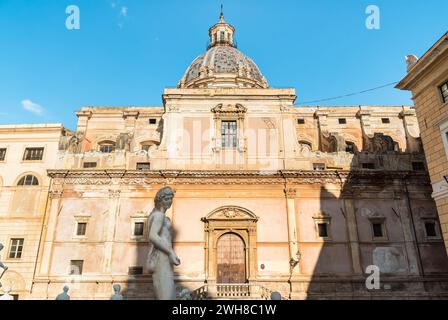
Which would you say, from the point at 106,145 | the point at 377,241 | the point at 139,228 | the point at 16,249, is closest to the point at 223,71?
the point at 106,145

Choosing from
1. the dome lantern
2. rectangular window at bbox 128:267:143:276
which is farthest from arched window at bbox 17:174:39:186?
the dome lantern

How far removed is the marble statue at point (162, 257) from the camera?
22.0 ft

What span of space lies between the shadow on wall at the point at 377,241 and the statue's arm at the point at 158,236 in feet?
57.9

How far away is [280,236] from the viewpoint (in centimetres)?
2373

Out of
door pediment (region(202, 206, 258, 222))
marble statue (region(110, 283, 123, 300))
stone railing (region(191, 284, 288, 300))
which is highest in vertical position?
door pediment (region(202, 206, 258, 222))

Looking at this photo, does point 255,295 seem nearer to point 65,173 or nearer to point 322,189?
point 322,189

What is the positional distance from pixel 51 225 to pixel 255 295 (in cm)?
1414

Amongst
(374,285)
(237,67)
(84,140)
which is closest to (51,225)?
(84,140)

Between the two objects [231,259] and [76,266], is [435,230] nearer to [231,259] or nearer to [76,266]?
[231,259]

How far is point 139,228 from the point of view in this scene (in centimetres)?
2375

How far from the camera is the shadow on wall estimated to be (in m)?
22.4

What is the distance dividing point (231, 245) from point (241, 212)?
2327 millimetres

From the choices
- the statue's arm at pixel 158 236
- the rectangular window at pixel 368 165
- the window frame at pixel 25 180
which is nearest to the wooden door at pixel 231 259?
the rectangular window at pixel 368 165

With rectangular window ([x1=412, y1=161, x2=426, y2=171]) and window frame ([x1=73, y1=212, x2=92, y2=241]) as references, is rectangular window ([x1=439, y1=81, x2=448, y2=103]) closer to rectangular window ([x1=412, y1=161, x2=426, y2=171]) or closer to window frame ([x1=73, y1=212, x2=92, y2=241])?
rectangular window ([x1=412, y1=161, x2=426, y2=171])
